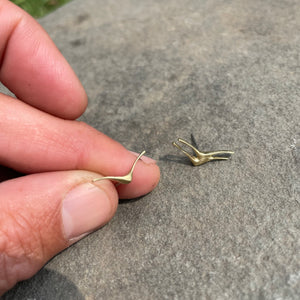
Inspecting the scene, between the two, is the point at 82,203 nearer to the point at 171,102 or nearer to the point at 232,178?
the point at 232,178

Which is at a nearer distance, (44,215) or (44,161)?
(44,215)

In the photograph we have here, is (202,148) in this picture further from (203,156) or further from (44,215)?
(44,215)

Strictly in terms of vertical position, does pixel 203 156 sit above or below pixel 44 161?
below

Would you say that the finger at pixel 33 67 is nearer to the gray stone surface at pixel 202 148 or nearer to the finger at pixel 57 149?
the finger at pixel 57 149

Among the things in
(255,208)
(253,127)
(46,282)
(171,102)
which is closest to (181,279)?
(255,208)

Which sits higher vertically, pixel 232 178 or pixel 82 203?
pixel 82 203

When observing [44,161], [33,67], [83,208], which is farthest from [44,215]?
[33,67]

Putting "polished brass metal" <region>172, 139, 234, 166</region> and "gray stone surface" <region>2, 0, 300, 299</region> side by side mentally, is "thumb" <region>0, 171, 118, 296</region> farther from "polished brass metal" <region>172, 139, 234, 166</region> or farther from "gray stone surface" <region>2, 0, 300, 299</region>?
"polished brass metal" <region>172, 139, 234, 166</region>
